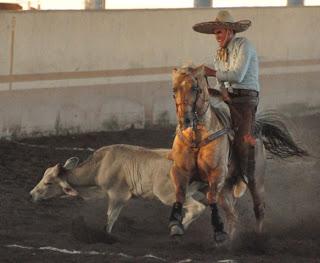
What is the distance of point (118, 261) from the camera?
34.7 feet

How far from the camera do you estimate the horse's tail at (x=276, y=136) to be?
12.9 m

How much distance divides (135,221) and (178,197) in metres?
1.93

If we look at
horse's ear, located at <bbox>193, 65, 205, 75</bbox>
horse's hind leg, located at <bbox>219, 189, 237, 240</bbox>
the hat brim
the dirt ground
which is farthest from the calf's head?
horse's ear, located at <bbox>193, 65, 205, 75</bbox>

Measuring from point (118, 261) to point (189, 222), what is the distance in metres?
1.75

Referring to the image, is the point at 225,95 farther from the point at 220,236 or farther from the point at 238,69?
the point at 220,236

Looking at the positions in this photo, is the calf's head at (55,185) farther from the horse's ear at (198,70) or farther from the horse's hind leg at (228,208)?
the horse's ear at (198,70)

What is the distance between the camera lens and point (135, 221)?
1319 cm

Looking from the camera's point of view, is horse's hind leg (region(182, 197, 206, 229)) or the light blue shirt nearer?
the light blue shirt

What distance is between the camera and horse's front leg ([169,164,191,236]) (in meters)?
11.2

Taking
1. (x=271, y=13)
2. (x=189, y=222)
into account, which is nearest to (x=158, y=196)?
(x=189, y=222)

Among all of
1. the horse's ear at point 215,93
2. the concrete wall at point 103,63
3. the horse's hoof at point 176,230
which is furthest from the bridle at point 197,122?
the concrete wall at point 103,63

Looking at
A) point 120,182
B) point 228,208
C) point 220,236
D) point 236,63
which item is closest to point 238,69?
point 236,63

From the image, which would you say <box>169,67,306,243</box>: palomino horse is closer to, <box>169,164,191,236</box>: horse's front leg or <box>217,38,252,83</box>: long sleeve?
<box>169,164,191,236</box>: horse's front leg

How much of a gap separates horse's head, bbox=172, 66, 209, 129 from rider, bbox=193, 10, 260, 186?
21.3 inches
